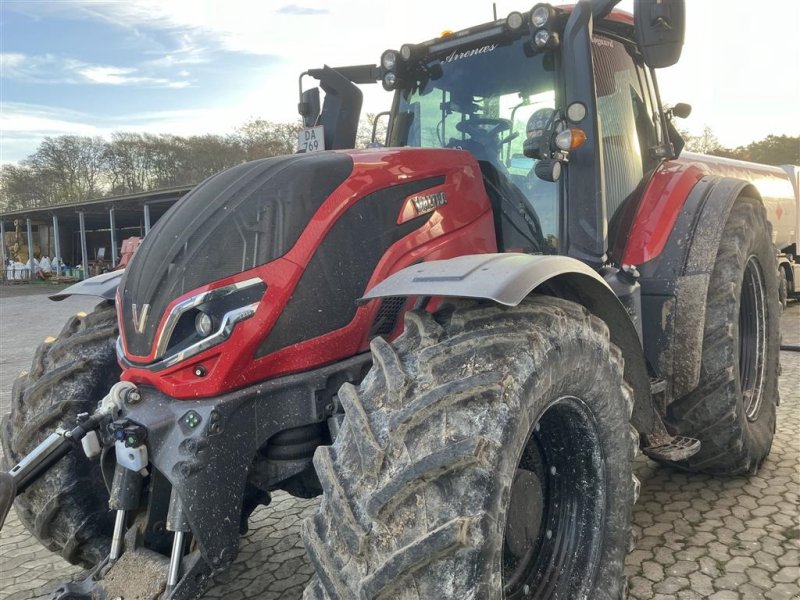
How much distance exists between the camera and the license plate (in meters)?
3.22

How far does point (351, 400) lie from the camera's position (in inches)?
69.6

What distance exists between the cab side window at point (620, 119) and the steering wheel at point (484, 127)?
45cm

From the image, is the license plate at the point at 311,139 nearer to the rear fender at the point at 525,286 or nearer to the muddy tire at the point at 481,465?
the rear fender at the point at 525,286

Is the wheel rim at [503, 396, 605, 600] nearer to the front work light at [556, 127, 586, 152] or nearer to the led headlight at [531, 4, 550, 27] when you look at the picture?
the front work light at [556, 127, 586, 152]

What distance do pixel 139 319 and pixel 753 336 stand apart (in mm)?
3490

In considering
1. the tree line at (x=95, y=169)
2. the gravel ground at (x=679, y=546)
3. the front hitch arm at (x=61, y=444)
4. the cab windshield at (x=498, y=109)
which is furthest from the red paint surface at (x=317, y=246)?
the tree line at (x=95, y=169)

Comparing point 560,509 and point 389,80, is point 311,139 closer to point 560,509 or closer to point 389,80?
point 389,80

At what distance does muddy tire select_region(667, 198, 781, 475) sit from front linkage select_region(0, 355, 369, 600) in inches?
75.0

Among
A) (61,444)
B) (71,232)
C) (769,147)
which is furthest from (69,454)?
(71,232)

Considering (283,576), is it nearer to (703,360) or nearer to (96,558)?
(96,558)

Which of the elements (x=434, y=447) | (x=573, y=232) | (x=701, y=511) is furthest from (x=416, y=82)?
(x=701, y=511)

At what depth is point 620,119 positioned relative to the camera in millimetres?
3377

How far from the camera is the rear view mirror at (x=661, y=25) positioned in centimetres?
241

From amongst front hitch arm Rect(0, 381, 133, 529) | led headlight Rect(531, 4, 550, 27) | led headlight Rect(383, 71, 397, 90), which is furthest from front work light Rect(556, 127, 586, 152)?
front hitch arm Rect(0, 381, 133, 529)
